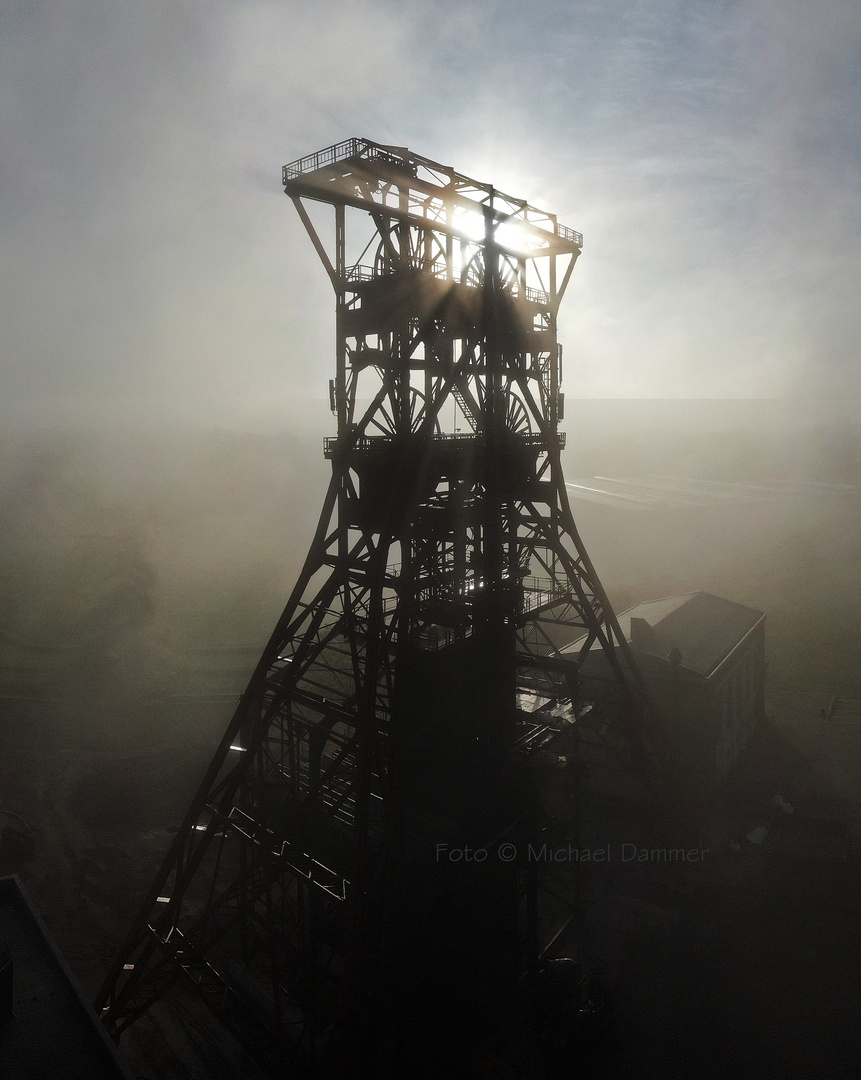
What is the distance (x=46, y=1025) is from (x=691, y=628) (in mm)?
22728

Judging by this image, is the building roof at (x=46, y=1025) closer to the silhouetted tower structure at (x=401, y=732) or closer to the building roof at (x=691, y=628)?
the silhouetted tower structure at (x=401, y=732)

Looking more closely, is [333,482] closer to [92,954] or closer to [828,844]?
[92,954]

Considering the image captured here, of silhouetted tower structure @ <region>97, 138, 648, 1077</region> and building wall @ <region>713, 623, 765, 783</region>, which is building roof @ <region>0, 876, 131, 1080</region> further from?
building wall @ <region>713, 623, 765, 783</region>

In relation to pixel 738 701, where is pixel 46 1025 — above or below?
below

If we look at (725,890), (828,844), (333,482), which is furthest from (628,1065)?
(333,482)

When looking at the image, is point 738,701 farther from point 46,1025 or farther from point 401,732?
point 46,1025

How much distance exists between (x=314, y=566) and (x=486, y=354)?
20.2 feet

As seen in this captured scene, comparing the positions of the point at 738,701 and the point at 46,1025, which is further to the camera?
the point at 738,701

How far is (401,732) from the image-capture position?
11.6 metres

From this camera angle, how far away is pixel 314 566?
1309cm

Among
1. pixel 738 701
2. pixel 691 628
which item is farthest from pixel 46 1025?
pixel 691 628

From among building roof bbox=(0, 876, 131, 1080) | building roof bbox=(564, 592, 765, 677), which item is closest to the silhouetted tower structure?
building roof bbox=(0, 876, 131, 1080)

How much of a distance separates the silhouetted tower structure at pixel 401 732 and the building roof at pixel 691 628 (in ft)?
26.9

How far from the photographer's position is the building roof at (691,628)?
21922mm
